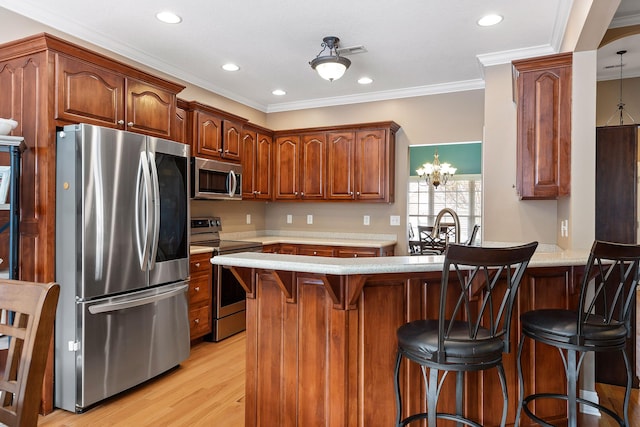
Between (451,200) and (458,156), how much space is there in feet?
3.07

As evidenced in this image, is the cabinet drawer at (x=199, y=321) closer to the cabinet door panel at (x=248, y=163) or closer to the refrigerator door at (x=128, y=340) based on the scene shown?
the refrigerator door at (x=128, y=340)

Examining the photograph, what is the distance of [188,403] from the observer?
8.84 feet

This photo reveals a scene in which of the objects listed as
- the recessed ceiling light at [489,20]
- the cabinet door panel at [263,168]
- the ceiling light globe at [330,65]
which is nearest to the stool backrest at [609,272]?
the recessed ceiling light at [489,20]

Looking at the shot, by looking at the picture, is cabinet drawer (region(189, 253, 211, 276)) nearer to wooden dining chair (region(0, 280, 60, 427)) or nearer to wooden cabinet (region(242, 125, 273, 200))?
wooden cabinet (region(242, 125, 273, 200))

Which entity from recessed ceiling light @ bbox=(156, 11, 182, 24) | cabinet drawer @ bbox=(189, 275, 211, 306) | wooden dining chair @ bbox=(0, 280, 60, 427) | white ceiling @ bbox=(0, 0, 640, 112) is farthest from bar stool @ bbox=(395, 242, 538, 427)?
recessed ceiling light @ bbox=(156, 11, 182, 24)

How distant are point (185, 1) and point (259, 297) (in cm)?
215

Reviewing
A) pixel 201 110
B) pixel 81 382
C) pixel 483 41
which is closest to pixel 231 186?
pixel 201 110

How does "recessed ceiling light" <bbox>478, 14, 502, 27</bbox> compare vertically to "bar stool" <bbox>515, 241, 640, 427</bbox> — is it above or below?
above

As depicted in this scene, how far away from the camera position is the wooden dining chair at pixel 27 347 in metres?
1.10

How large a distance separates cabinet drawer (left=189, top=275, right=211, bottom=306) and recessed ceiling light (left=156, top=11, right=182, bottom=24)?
2.14 m

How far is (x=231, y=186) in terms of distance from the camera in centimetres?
443

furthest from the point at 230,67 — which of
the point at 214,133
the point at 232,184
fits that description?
the point at 232,184

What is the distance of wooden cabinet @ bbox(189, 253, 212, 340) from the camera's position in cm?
Result: 366

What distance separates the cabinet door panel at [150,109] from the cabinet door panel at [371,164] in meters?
2.24
